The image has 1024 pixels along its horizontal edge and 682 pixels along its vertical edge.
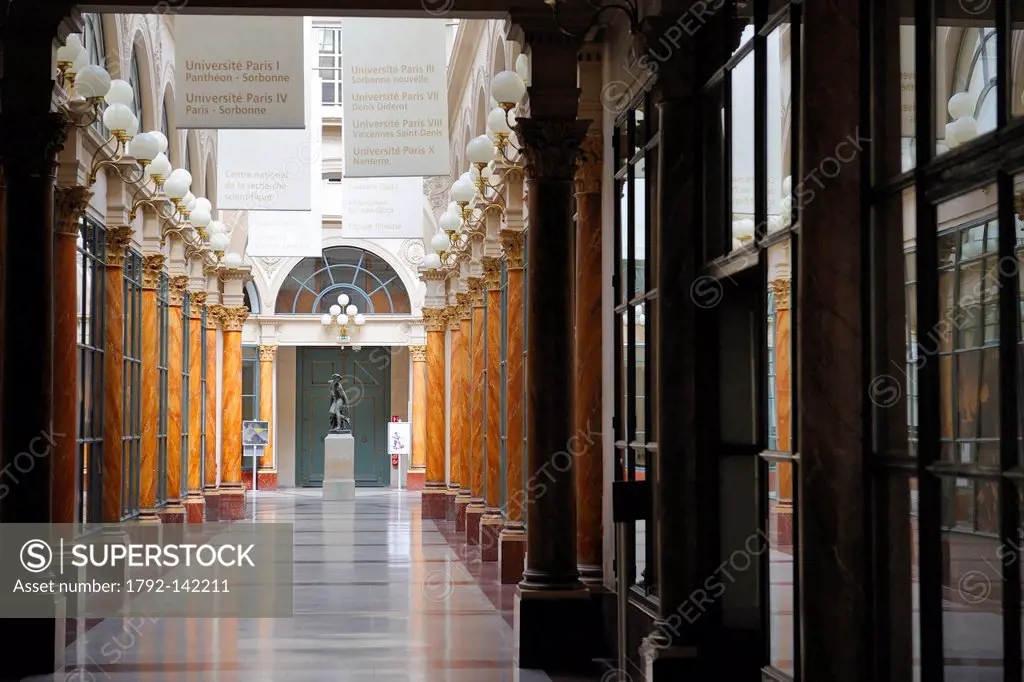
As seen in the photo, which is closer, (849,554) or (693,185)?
(849,554)

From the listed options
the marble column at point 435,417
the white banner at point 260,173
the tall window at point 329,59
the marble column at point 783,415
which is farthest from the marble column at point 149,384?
the tall window at point 329,59

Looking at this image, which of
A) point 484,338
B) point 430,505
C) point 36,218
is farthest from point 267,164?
point 430,505

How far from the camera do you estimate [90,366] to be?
15.3 metres

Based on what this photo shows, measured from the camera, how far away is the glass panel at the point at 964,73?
4.31 metres

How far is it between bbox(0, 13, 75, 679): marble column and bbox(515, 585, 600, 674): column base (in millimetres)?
3470

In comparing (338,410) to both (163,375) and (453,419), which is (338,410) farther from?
(163,375)

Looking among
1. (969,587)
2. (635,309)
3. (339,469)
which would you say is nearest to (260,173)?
(635,309)

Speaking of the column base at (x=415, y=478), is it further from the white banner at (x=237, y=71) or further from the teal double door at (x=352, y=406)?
the white banner at (x=237, y=71)

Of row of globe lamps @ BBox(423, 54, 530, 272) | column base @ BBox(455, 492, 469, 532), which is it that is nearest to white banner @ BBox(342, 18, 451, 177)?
row of globe lamps @ BBox(423, 54, 530, 272)

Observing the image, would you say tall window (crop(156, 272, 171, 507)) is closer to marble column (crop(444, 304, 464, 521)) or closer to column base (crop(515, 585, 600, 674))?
marble column (crop(444, 304, 464, 521))

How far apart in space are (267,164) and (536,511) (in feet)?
30.9

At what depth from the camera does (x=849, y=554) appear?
16.6 ft

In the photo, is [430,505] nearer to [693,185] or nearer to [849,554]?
[693,185]

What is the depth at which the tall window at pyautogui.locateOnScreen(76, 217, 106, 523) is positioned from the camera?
14906 millimetres
